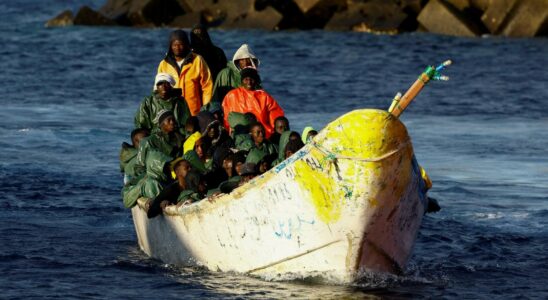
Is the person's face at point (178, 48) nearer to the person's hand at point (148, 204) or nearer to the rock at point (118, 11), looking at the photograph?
the person's hand at point (148, 204)

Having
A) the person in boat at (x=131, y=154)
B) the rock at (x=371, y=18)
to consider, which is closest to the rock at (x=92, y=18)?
the rock at (x=371, y=18)

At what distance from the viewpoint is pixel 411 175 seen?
536 inches

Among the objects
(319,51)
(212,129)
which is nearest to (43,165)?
(212,129)

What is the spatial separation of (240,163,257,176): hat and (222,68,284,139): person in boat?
6.49 feet

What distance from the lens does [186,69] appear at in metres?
17.8

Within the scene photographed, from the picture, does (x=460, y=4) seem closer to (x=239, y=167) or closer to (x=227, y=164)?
(x=227, y=164)

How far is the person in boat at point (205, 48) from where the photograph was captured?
18.7 m

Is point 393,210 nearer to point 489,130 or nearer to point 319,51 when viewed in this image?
point 489,130

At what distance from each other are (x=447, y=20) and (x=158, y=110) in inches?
1140

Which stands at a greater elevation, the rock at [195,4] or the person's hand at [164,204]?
the rock at [195,4]

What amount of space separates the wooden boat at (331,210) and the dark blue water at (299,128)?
29cm

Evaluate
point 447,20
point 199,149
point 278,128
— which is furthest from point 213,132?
point 447,20

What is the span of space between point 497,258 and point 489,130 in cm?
1152

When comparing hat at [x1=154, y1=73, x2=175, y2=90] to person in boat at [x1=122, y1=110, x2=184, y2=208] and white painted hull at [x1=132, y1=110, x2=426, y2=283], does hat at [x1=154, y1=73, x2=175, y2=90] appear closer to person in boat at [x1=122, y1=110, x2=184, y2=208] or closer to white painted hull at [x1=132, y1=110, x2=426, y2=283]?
person in boat at [x1=122, y1=110, x2=184, y2=208]
